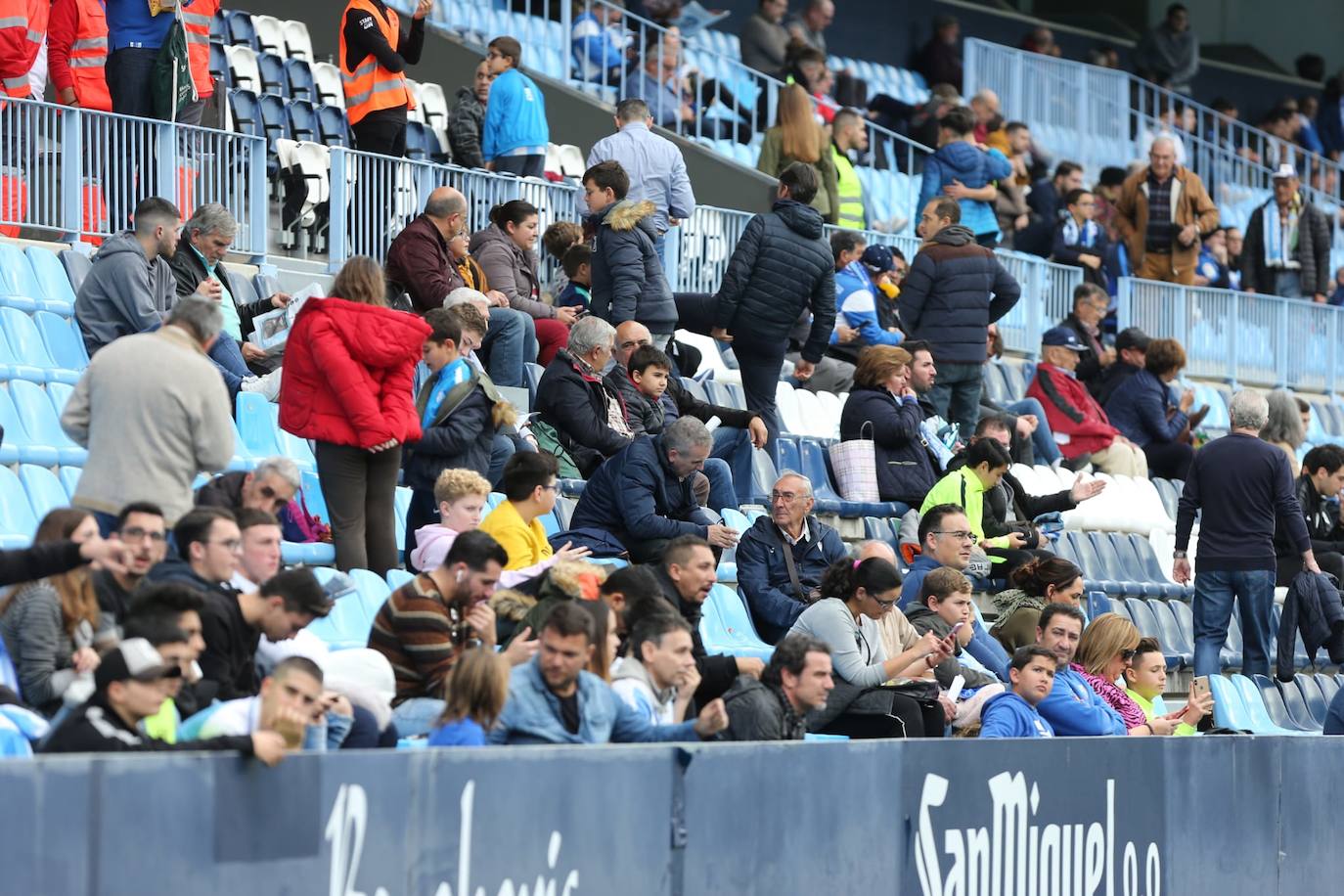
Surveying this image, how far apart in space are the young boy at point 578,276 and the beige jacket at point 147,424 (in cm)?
558

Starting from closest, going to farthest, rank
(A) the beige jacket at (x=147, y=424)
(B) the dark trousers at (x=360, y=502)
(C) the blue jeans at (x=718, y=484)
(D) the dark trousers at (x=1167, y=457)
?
1. (A) the beige jacket at (x=147, y=424)
2. (B) the dark trousers at (x=360, y=502)
3. (C) the blue jeans at (x=718, y=484)
4. (D) the dark trousers at (x=1167, y=457)

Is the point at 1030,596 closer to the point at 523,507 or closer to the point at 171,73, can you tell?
the point at 523,507

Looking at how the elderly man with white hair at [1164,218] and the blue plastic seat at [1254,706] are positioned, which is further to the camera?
the elderly man with white hair at [1164,218]

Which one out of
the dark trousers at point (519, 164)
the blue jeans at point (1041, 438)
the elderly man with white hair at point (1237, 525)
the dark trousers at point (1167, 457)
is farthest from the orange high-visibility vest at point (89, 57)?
the dark trousers at point (1167, 457)

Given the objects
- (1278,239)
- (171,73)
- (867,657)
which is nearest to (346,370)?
(867,657)

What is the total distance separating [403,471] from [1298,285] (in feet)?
41.9

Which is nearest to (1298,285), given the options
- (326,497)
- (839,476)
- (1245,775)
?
(839,476)

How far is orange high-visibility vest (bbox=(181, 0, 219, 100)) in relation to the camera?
1315cm

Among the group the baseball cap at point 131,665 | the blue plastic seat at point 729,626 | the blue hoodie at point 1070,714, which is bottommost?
the blue hoodie at point 1070,714

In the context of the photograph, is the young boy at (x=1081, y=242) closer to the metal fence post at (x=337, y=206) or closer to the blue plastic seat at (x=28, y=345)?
the metal fence post at (x=337, y=206)

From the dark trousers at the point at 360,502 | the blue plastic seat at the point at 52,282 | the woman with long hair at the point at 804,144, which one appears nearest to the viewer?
the dark trousers at the point at 360,502

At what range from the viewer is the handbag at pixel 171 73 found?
506 inches

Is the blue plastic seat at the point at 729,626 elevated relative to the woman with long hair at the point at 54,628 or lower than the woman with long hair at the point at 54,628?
lower

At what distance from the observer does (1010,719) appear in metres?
8.66
